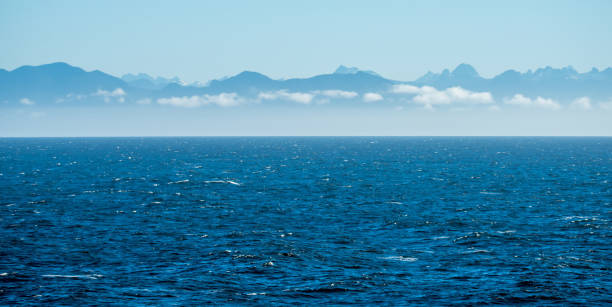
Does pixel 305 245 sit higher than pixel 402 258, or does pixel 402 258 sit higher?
pixel 305 245

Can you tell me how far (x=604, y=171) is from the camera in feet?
441

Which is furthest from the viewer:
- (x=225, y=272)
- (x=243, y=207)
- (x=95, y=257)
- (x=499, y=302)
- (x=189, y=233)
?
(x=243, y=207)

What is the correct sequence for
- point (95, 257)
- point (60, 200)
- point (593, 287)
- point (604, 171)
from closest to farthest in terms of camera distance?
1. point (593, 287)
2. point (95, 257)
3. point (60, 200)
4. point (604, 171)

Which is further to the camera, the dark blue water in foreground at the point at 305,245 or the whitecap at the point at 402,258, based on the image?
the whitecap at the point at 402,258

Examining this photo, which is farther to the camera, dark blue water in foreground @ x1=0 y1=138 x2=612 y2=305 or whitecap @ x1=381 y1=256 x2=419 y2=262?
whitecap @ x1=381 y1=256 x2=419 y2=262

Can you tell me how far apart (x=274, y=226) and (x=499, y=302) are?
3081cm

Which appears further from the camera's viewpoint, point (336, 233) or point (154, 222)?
point (154, 222)

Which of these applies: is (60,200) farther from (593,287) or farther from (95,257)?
(593,287)

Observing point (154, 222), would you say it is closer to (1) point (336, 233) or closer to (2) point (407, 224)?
(1) point (336, 233)

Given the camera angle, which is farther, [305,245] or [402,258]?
[305,245]

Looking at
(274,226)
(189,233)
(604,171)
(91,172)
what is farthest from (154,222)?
(604,171)

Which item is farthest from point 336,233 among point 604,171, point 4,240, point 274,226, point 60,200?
point 604,171

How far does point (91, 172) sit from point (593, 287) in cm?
11835

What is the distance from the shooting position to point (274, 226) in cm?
6266
